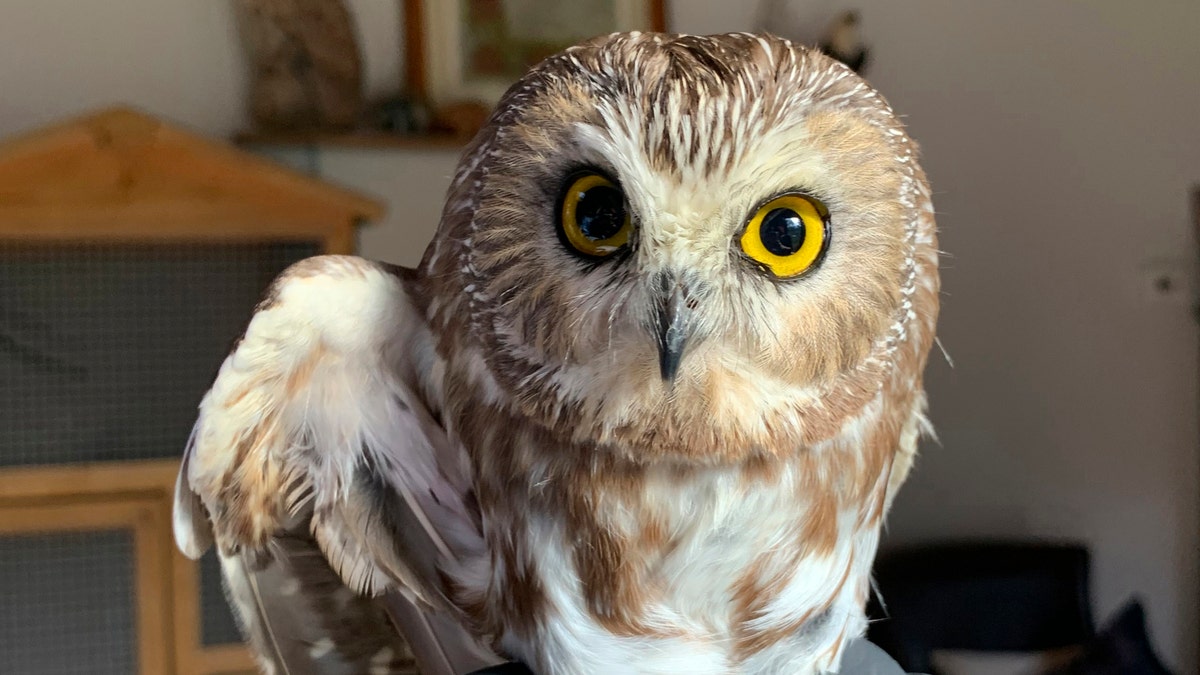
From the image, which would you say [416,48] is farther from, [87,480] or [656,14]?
[87,480]

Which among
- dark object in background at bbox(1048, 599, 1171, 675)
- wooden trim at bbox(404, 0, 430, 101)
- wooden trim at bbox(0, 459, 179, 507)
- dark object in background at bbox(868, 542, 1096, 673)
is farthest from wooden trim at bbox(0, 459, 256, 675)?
dark object in background at bbox(1048, 599, 1171, 675)

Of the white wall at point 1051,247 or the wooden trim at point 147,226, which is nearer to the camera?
the wooden trim at point 147,226

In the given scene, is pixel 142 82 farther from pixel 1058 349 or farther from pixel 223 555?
pixel 1058 349

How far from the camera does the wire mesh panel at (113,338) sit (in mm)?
1567

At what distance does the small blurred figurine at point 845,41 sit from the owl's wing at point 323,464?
2.04 metres

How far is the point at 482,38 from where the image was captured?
2299 mm

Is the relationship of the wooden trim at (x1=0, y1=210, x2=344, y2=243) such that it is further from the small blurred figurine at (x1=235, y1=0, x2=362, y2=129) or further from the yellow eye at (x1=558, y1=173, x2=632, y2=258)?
the yellow eye at (x1=558, y1=173, x2=632, y2=258)

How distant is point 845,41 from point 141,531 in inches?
87.7

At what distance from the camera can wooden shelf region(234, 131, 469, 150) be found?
6.77 feet

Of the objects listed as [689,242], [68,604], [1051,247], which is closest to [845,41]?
[1051,247]

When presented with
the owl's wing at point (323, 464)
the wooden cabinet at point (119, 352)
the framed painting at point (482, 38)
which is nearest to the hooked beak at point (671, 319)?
the owl's wing at point (323, 464)

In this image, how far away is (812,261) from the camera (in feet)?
2.00

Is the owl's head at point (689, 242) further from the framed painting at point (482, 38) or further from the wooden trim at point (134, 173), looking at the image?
the framed painting at point (482, 38)

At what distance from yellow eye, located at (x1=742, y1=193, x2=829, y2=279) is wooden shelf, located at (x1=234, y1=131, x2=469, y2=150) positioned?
1.68m
